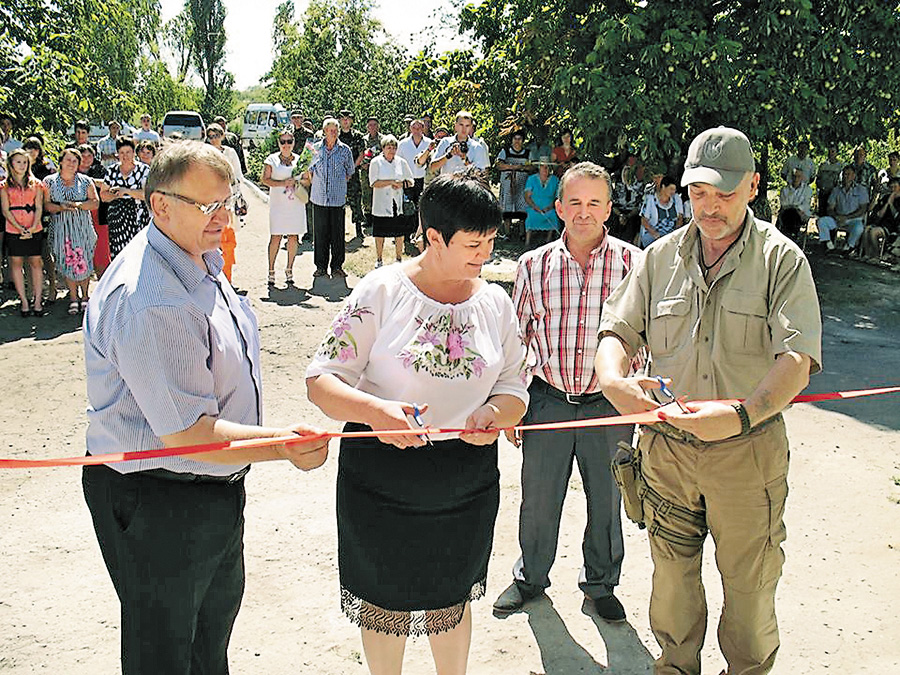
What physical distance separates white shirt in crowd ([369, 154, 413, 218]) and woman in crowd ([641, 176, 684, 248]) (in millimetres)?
3552

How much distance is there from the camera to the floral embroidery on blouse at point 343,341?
3.20 meters

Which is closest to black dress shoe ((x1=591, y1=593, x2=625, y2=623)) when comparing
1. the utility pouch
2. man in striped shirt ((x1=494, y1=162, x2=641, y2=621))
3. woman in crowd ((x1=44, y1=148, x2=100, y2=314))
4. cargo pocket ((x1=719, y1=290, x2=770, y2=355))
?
man in striped shirt ((x1=494, y1=162, x2=641, y2=621))

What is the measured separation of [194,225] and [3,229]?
8.69 metres

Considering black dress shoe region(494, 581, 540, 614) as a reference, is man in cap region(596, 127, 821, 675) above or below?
above

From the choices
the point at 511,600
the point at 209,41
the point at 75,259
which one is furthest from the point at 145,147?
the point at 209,41

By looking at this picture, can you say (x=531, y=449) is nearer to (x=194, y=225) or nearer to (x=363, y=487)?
(x=363, y=487)

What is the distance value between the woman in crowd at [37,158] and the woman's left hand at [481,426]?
30.6 ft

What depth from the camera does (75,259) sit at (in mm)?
10312

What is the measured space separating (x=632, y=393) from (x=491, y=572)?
1.96 metres

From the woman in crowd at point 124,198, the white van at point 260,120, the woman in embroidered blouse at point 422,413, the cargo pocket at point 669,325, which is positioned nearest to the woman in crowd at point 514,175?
the woman in crowd at point 124,198

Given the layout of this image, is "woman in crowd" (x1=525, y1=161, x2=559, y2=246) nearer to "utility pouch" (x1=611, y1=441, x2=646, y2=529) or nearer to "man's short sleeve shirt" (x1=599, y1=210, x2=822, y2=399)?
"utility pouch" (x1=611, y1=441, x2=646, y2=529)

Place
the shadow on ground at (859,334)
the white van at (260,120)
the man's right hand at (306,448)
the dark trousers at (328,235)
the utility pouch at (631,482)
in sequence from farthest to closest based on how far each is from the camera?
the white van at (260,120) → the dark trousers at (328,235) → the shadow on ground at (859,334) → the utility pouch at (631,482) → the man's right hand at (306,448)

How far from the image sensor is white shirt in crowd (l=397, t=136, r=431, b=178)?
1399 centimetres

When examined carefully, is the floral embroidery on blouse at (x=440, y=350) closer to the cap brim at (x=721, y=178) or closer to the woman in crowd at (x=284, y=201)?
the cap brim at (x=721, y=178)
